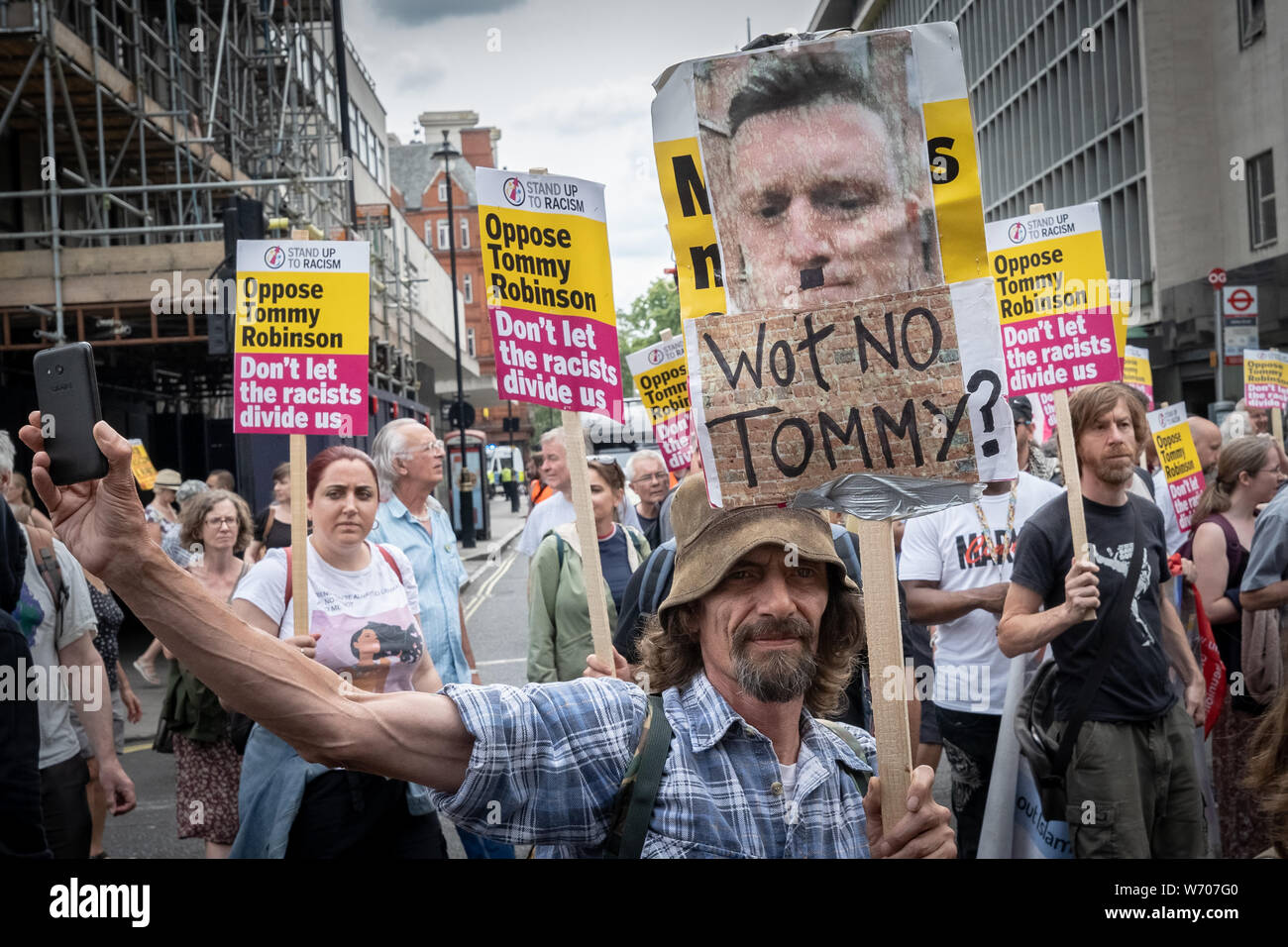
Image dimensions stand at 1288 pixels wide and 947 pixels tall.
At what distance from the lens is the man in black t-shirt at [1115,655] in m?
4.38

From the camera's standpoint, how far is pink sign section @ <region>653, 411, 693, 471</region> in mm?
9484

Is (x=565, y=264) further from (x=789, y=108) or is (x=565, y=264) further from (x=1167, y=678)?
(x=1167, y=678)

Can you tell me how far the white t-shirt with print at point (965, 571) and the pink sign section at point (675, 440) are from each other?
392 cm

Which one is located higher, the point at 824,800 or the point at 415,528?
the point at 415,528

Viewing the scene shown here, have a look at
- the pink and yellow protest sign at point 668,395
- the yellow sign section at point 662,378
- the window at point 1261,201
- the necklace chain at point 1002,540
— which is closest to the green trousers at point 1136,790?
the necklace chain at point 1002,540

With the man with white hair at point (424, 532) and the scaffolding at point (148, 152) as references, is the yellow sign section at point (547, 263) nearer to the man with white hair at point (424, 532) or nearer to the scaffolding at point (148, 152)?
the man with white hair at point (424, 532)

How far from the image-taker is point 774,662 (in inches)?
93.7

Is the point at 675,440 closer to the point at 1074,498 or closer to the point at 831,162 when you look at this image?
the point at 1074,498
